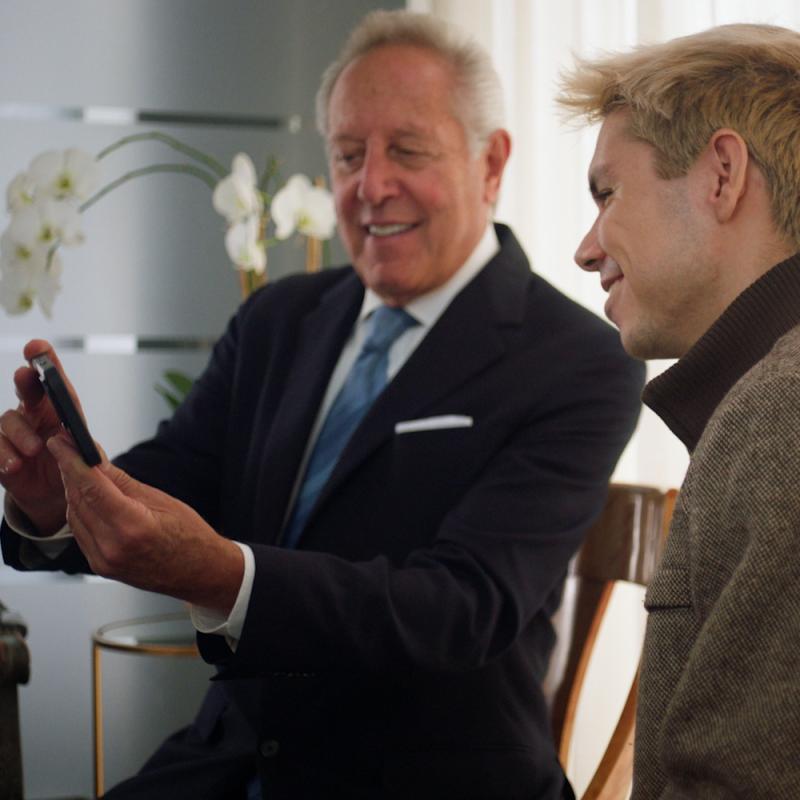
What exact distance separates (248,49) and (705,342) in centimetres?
272

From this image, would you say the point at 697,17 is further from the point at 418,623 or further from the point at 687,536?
the point at 687,536

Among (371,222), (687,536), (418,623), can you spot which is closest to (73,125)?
(371,222)

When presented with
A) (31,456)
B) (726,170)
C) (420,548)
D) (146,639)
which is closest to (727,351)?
(726,170)

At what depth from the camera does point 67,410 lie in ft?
3.99

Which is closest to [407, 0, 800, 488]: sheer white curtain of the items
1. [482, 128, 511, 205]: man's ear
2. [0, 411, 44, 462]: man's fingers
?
[482, 128, 511, 205]: man's ear

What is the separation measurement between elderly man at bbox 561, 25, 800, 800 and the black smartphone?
19.8 inches

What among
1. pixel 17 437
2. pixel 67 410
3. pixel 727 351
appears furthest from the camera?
pixel 17 437

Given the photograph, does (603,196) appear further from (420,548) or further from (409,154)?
(409,154)

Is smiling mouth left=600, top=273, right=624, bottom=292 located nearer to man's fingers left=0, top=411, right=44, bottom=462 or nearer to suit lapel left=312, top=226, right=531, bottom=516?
suit lapel left=312, top=226, right=531, bottom=516

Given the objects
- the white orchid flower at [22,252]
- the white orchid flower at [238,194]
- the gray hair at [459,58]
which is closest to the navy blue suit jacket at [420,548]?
the gray hair at [459,58]

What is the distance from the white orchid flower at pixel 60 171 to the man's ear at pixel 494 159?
0.78 meters

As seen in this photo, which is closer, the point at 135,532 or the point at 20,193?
the point at 135,532

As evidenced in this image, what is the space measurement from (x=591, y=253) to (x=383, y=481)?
1.92ft

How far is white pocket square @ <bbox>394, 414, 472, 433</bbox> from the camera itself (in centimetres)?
175
